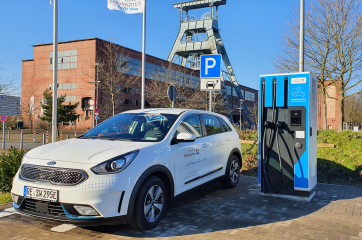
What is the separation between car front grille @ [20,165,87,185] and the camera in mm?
3615

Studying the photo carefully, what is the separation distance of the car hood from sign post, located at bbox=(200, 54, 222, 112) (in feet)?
14.8

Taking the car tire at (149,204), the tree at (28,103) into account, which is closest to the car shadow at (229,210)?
the car tire at (149,204)

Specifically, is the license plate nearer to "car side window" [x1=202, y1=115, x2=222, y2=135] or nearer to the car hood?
the car hood

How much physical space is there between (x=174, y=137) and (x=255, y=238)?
182cm

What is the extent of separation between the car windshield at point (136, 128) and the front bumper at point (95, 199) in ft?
3.44

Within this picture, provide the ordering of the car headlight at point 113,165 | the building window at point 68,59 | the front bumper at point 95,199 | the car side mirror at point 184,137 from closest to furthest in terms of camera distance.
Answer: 1. the front bumper at point 95,199
2. the car headlight at point 113,165
3. the car side mirror at point 184,137
4. the building window at point 68,59

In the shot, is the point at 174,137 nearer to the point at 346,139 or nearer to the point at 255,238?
the point at 255,238

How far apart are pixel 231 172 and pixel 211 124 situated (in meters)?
1.25

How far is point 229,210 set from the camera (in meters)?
5.14

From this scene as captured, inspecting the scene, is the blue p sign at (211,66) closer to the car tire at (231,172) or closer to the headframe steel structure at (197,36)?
the car tire at (231,172)

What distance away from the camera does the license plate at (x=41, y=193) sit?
359 centimetres

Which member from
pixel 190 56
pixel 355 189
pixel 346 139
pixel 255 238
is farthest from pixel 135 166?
pixel 190 56

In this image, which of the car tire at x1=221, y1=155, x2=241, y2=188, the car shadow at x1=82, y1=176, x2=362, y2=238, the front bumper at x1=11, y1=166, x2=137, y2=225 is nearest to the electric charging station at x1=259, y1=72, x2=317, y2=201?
the car shadow at x1=82, y1=176, x2=362, y2=238

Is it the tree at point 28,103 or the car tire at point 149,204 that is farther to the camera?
the tree at point 28,103
